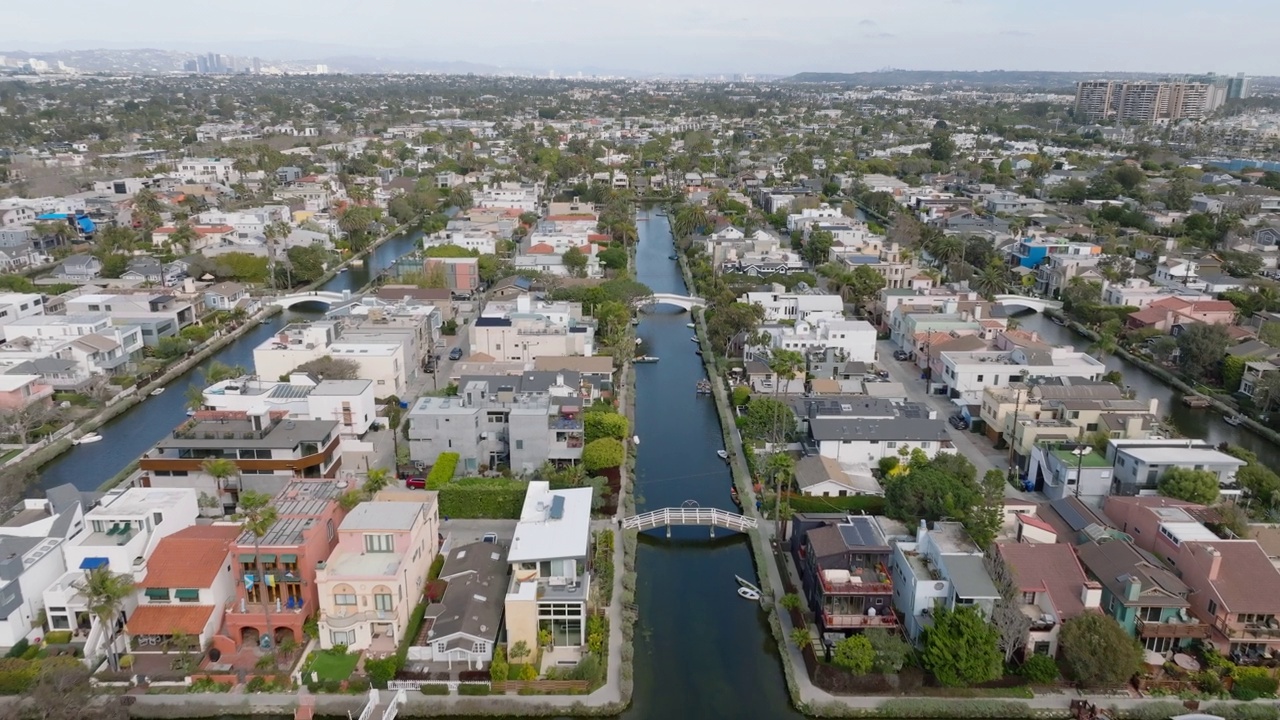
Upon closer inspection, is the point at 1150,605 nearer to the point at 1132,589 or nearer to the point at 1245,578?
the point at 1132,589

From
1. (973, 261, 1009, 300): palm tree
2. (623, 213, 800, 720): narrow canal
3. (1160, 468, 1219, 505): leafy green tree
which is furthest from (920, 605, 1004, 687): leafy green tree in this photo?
(973, 261, 1009, 300): palm tree

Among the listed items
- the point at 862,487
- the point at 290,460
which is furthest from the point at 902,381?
the point at 290,460

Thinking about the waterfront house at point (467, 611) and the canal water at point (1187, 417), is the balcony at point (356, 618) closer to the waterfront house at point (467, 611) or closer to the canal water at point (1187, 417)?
the waterfront house at point (467, 611)

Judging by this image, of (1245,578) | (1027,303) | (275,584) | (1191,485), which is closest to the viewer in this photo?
(1245,578)

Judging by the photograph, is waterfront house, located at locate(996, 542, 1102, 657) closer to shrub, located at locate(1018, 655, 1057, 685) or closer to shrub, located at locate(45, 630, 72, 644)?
shrub, located at locate(1018, 655, 1057, 685)

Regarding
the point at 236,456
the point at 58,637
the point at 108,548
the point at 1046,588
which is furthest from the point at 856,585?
the point at 236,456
